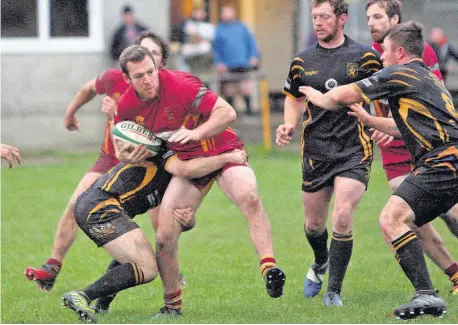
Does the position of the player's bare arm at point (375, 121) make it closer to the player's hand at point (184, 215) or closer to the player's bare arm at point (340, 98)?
the player's bare arm at point (340, 98)

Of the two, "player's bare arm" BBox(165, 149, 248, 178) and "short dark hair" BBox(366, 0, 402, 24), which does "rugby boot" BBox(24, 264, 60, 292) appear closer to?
"player's bare arm" BBox(165, 149, 248, 178)

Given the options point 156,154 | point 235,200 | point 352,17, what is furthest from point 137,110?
point 352,17

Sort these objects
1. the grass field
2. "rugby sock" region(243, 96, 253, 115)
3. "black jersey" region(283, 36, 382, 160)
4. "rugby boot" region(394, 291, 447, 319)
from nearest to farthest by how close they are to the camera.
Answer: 1. "rugby boot" region(394, 291, 447, 319)
2. the grass field
3. "black jersey" region(283, 36, 382, 160)
4. "rugby sock" region(243, 96, 253, 115)

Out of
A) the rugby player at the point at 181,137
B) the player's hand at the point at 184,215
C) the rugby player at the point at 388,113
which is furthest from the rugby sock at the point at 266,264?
the rugby player at the point at 388,113

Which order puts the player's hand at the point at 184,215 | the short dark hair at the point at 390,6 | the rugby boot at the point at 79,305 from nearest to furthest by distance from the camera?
the rugby boot at the point at 79,305 < the player's hand at the point at 184,215 < the short dark hair at the point at 390,6

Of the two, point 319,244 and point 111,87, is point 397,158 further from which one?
point 111,87

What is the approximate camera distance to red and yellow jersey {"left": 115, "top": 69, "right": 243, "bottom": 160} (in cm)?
787

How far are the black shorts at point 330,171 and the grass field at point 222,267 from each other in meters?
0.93

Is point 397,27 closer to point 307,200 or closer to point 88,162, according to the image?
point 307,200

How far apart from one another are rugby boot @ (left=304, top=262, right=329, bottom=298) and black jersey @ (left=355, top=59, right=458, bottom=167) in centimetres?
186

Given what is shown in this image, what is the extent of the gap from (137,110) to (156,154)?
13.8 inches

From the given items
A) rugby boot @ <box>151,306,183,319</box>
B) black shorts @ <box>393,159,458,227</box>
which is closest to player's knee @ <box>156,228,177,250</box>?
rugby boot @ <box>151,306,183,319</box>

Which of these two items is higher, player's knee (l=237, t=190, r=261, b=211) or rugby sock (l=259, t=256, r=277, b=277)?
player's knee (l=237, t=190, r=261, b=211)

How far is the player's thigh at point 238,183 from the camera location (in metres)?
7.72
